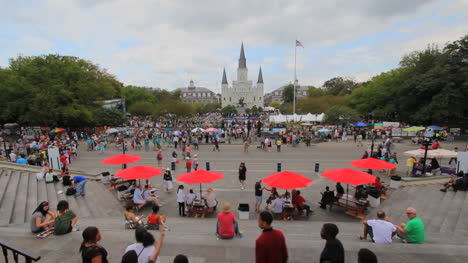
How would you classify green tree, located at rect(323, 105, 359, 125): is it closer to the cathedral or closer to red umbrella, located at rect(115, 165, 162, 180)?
red umbrella, located at rect(115, 165, 162, 180)

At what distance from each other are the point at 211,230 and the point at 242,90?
142m

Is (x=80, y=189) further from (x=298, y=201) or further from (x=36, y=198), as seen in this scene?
(x=298, y=201)

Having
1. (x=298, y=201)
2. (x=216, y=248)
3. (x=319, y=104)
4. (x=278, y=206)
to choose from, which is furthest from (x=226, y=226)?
(x=319, y=104)

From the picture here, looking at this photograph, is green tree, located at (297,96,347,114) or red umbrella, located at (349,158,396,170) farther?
green tree, located at (297,96,347,114)

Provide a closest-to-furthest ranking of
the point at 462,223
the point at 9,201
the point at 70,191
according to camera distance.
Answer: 1. the point at 462,223
2. the point at 9,201
3. the point at 70,191

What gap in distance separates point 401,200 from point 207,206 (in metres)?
8.18

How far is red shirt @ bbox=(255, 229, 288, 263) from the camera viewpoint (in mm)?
3340

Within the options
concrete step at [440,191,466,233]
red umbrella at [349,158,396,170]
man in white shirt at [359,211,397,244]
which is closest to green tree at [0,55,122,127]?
red umbrella at [349,158,396,170]

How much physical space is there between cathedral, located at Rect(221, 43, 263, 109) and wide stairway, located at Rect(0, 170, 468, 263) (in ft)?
444

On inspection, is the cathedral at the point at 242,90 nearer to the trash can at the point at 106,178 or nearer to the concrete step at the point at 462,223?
the trash can at the point at 106,178

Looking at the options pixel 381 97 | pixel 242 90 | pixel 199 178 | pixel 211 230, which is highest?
pixel 242 90

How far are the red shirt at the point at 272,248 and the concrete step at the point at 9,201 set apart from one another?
8.27 meters

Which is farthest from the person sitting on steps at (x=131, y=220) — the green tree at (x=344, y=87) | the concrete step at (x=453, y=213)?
the green tree at (x=344, y=87)

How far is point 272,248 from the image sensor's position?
11.0ft
